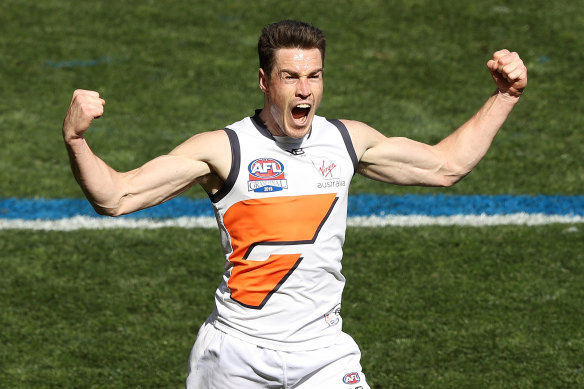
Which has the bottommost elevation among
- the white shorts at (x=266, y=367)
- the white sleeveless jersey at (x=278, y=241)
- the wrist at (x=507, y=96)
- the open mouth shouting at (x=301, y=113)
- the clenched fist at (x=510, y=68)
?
the white shorts at (x=266, y=367)

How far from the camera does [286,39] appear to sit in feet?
14.2

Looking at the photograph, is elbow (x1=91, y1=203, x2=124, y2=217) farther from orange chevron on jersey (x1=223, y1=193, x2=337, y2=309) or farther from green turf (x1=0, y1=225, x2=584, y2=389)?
green turf (x1=0, y1=225, x2=584, y2=389)

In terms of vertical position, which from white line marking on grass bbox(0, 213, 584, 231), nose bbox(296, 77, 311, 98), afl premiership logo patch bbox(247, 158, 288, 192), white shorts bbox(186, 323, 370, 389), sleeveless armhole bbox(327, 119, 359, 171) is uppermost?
nose bbox(296, 77, 311, 98)

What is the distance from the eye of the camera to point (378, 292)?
7.20 metres

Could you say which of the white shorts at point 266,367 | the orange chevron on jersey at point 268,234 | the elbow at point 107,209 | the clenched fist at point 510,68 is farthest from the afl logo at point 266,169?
the clenched fist at point 510,68

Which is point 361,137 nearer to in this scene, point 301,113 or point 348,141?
point 348,141

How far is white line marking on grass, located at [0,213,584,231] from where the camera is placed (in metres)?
8.17

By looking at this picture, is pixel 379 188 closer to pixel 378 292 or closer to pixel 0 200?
pixel 378 292

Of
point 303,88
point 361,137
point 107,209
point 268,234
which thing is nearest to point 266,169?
point 268,234

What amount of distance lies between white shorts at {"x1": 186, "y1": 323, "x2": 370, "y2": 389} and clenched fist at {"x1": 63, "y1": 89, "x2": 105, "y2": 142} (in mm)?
1179

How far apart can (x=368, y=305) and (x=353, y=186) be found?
2114mm

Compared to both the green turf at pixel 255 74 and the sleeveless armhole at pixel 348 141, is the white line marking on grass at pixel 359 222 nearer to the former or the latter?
the green turf at pixel 255 74

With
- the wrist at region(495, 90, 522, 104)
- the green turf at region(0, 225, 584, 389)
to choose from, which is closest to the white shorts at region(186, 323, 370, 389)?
the wrist at region(495, 90, 522, 104)

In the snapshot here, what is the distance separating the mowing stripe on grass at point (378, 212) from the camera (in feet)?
27.0
